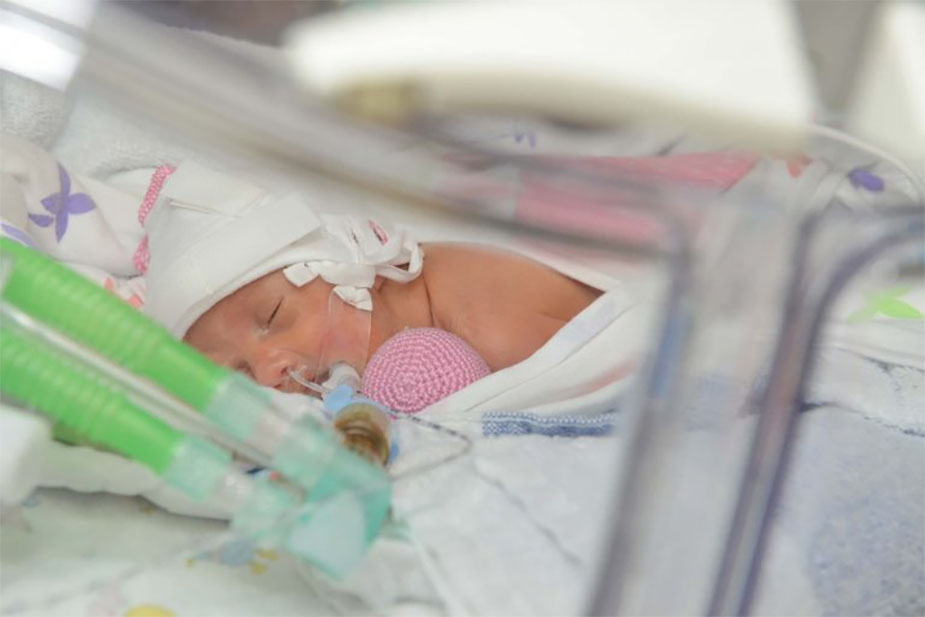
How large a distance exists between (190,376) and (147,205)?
57 cm

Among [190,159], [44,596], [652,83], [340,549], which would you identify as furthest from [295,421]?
[190,159]

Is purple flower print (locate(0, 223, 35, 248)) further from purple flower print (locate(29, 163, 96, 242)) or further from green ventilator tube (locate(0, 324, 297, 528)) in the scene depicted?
green ventilator tube (locate(0, 324, 297, 528))

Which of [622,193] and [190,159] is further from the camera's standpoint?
[190,159]

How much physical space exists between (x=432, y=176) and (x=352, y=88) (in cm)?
6

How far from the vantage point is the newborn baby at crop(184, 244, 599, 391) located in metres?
0.95

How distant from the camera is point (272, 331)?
973 mm

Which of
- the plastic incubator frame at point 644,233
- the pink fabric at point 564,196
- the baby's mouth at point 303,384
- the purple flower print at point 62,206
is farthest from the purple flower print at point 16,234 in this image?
the pink fabric at point 564,196

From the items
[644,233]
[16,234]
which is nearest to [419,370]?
[16,234]

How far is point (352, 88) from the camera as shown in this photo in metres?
0.33

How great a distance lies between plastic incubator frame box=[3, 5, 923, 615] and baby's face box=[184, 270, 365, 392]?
1.68 feet

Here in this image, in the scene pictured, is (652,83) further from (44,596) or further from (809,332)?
(44,596)

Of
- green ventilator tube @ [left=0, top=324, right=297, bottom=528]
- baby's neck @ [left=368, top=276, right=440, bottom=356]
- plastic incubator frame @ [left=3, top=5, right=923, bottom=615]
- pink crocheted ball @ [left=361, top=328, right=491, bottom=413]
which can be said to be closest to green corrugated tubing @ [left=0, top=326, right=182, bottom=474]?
green ventilator tube @ [left=0, top=324, right=297, bottom=528]

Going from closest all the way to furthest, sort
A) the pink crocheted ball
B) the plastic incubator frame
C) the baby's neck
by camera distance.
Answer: the plastic incubator frame
the pink crocheted ball
the baby's neck

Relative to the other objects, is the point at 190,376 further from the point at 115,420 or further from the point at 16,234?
the point at 16,234
